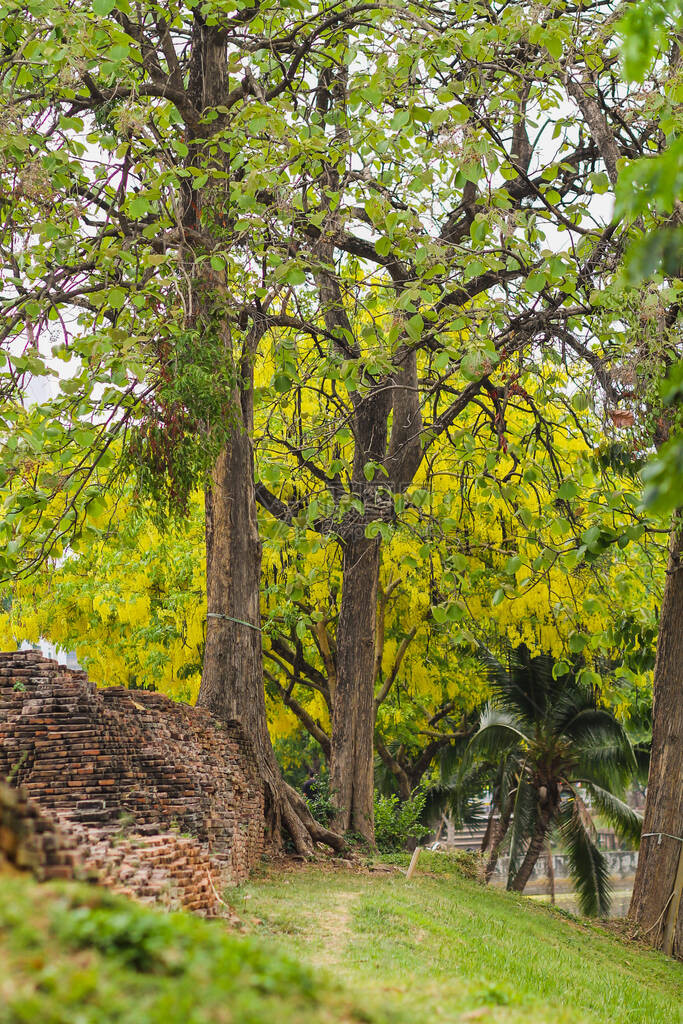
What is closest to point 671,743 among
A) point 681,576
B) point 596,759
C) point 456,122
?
point 681,576

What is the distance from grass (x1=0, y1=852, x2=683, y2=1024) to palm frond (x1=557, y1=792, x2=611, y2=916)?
10.5m

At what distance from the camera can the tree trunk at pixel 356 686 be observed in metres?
13.9

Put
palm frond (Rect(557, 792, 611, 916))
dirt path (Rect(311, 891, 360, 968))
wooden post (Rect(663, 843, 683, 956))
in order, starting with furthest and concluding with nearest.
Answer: palm frond (Rect(557, 792, 611, 916))
wooden post (Rect(663, 843, 683, 956))
dirt path (Rect(311, 891, 360, 968))

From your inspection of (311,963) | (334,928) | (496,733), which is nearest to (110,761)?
(334,928)

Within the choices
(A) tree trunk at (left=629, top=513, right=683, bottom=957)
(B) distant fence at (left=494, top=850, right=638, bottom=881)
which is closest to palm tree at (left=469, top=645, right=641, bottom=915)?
(A) tree trunk at (left=629, top=513, right=683, bottom=957)

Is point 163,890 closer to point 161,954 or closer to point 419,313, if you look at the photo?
point 161,954

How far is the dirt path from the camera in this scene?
567 centimetres

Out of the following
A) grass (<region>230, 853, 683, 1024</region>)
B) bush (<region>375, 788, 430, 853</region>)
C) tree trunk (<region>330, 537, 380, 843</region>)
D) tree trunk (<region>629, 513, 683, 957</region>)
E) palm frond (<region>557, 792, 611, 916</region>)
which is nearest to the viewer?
grass (<region>230, 853, 683, 1024</region>)

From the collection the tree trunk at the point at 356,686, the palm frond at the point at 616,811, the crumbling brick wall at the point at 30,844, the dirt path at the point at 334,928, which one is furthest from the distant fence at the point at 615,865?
the crumbling brick wall at the point at 30,844

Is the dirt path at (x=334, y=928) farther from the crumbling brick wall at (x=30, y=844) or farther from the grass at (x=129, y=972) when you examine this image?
the grass at (x=129, y=972)

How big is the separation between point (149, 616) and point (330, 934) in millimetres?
12161

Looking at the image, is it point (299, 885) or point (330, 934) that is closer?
point (330, 934)

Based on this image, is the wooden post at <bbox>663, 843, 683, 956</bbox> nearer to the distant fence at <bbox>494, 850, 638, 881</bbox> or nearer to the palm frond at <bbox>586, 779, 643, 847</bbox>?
the palm frond at <bbox>586, 779, 643, 847</bbox>

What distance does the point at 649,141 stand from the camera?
32.7 feet
